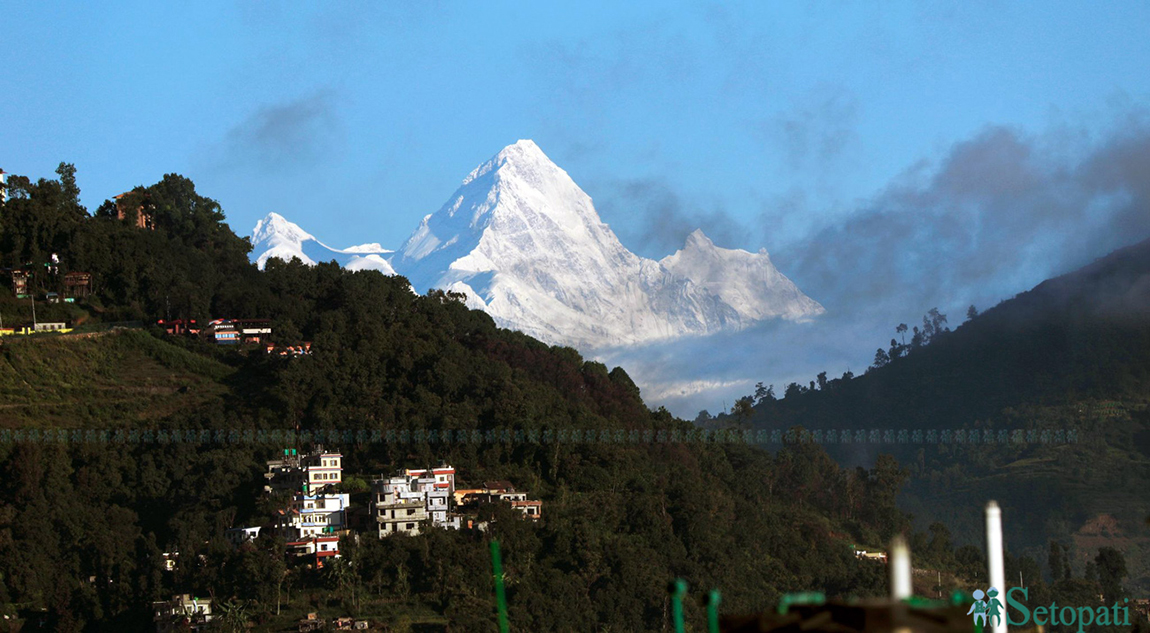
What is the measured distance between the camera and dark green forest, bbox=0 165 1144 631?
172 feet

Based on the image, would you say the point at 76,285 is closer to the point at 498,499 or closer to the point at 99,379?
the point at 99,379

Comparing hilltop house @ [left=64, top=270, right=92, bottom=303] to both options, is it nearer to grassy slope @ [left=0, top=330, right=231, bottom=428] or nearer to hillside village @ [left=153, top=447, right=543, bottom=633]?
grassy slope @ [left=0, top=330, right=231, bottom=428]

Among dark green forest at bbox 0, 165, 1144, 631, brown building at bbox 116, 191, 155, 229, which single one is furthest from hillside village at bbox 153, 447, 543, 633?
brown building at bbox 116, 191, 155, 229

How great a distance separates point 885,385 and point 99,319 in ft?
270

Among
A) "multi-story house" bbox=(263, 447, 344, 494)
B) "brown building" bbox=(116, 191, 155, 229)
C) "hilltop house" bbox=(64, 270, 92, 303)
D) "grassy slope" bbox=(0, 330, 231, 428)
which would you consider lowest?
"multi-story house" bbox=(263, 447, 344, 494)

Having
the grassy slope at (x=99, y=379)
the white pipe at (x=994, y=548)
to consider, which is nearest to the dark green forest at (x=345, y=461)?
the grassy slope at (x=99, y=379)

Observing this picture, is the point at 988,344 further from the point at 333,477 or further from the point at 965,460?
the point at 333,477

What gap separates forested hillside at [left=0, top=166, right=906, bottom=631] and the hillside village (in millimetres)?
846

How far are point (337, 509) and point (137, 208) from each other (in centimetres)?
3207

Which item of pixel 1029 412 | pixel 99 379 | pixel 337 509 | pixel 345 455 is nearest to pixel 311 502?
pixel 337 509

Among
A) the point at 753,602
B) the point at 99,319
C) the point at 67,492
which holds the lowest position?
the point at 753,602

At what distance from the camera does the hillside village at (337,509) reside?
2096 inches

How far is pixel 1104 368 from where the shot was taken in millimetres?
118312

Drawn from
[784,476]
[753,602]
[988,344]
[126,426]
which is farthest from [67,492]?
[988,344]
